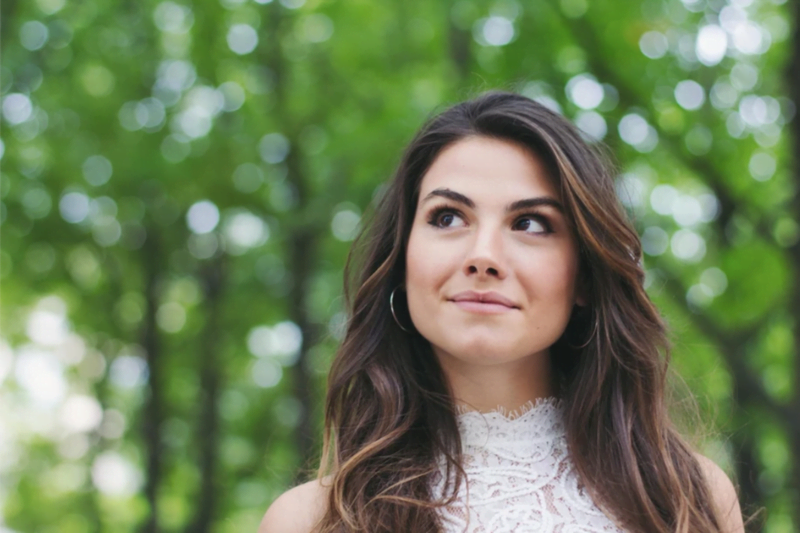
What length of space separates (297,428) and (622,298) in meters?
9.03

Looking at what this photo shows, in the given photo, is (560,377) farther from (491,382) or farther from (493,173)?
(493,173)

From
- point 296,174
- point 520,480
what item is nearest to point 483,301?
point 520,480

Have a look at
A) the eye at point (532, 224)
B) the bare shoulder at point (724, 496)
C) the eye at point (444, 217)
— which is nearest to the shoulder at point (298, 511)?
the eye at point (444, 217)

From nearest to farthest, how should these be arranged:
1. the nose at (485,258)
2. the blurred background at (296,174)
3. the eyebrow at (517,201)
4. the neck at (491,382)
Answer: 1. the nose at (485,258)
2. the eyebrow at (517,201)
3. the neck at (491,382)
4. the blurred background at (296,174)

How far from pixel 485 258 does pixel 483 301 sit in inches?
4.8

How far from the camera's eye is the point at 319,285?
13891mm

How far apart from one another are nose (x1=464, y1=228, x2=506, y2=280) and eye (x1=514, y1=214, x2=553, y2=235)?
0.12 metres

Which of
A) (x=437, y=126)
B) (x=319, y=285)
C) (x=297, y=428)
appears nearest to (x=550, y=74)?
(x=437, y=126)

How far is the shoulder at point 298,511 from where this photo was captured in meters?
2.72

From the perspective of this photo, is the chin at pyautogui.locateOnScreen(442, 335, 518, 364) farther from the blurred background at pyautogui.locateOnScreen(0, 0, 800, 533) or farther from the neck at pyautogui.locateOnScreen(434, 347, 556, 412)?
the blurred background at pyautogui.locateOnScreen(0, 0, 800, 533)

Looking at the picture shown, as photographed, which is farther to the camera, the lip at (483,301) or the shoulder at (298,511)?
the shoulder at (298,511)

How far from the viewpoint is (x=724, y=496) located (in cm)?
286

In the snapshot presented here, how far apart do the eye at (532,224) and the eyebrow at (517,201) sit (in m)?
0.04

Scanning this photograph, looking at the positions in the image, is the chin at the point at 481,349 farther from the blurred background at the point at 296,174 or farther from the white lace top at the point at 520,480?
the blurred background at the point at 296,174
